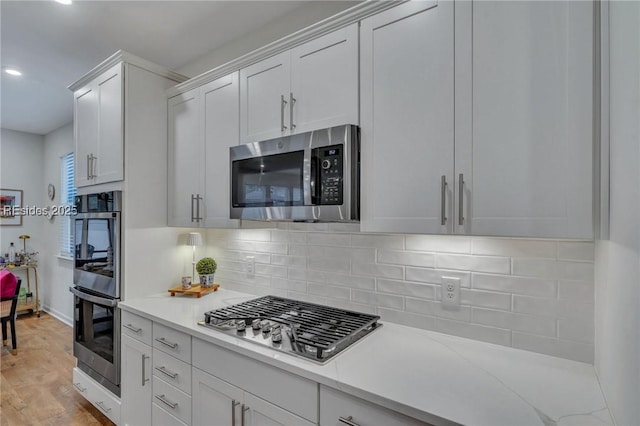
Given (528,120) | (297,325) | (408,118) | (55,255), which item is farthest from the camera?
(55,255)

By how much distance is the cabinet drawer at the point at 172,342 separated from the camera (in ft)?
5.40

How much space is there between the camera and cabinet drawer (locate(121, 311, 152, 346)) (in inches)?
75.1

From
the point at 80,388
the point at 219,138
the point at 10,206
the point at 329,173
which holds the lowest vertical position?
the point at 80,388

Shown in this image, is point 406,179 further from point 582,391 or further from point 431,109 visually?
point 582,391

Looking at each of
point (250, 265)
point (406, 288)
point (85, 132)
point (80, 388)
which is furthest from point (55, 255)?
point (406, 288)

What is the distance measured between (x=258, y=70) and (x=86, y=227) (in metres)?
1.80

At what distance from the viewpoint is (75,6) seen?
6.66 ft

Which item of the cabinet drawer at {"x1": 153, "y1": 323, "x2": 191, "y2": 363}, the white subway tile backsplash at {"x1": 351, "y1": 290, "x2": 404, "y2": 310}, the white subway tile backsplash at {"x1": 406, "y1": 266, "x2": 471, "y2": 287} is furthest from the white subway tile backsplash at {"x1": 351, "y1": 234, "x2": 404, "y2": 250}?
the cabinet drawer at {"x1": 153, "y1": 323, "x2": 191, "y2": 363}

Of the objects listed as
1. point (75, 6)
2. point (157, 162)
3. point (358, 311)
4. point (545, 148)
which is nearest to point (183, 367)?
point (358, 311)

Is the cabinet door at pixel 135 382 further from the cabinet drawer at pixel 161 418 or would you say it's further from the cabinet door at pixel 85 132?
the cabinet door at pixel 85 132

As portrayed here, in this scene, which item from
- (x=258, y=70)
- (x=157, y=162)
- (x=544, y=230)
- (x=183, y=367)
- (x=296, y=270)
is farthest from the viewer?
(x=157, y=162)

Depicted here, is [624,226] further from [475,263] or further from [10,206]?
[10,206]

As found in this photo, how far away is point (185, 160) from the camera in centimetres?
223

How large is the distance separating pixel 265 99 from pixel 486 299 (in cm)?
147
